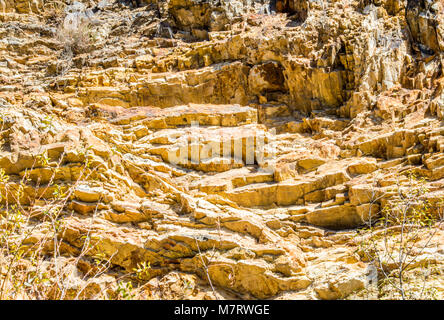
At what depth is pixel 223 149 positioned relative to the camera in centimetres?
1231

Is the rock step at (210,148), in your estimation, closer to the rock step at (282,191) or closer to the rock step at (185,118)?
the rock step at (185,118)

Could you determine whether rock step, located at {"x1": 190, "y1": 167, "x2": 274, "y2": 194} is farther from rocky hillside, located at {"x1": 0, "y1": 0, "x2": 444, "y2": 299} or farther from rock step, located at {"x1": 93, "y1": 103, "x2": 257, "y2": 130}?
rock step, located at {"x1": 93, "y1": 103, "x2": 257, "y2": 130}

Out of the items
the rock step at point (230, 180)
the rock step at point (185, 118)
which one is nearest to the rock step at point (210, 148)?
the rock step at point (230, 180)

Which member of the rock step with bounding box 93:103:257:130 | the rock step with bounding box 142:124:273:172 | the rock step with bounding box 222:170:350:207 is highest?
the rock step with bounding box 93:103:257:130

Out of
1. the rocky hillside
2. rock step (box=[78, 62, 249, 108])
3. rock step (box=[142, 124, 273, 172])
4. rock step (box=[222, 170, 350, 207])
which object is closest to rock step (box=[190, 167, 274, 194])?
the rocky hillside

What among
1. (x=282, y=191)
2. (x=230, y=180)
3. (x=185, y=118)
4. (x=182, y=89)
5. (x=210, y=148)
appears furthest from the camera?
(x=182, y=89)

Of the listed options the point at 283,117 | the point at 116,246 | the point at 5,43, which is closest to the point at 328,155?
the point at 283,117

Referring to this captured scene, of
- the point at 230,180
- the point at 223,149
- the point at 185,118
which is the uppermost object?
the point at 185,118

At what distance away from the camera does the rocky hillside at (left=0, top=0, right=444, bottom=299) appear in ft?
22.5

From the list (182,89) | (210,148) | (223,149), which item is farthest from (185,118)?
(182,89)

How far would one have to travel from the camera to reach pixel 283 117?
15.6 m

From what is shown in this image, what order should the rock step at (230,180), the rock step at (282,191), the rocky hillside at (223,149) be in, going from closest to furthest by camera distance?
the rocky hillside at (223,149) < the rock step at (282,191) < the rock step at (230,180)

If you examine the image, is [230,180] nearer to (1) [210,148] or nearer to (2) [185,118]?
(1) [210,148]

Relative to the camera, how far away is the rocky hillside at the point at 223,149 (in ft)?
22.5
